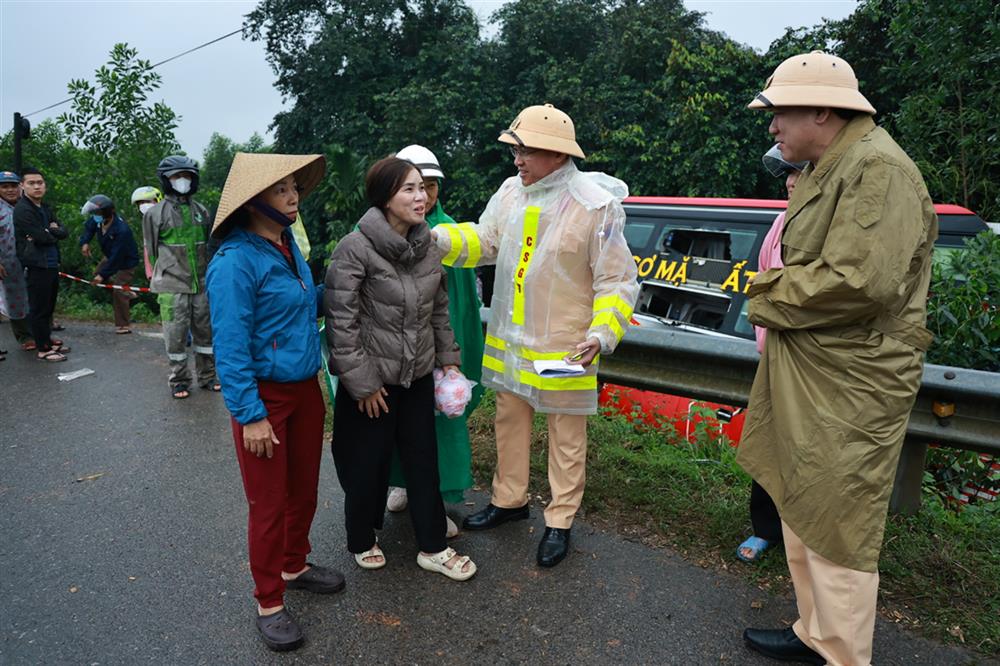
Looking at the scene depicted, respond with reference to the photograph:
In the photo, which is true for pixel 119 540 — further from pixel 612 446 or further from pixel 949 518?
pixel 949 518

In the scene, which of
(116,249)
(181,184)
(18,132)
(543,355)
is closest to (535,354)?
(543,355)

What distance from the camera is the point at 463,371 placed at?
12.3 ft

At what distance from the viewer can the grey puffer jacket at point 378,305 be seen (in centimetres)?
290

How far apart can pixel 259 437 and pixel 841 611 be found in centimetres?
208

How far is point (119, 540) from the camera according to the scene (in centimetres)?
341

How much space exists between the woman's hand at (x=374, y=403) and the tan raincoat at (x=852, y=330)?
5.15 feet

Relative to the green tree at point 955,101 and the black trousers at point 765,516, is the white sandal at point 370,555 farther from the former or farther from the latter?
the green tree at point 955,101

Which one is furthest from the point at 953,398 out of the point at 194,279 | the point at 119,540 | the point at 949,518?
the point at 194,279

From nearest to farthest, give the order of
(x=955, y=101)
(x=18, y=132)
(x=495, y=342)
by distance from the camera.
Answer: (x=495, y=342), (x=955, y=101), (x=18, y=132)

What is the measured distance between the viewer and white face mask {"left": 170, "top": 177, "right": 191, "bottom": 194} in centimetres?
614

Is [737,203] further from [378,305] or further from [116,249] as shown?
[116,249]

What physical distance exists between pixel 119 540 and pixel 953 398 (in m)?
3.84

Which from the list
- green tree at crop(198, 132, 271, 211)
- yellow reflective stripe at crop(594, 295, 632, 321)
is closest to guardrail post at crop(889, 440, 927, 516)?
yellow reflective stripe at crop(594, 295, 632, 321)

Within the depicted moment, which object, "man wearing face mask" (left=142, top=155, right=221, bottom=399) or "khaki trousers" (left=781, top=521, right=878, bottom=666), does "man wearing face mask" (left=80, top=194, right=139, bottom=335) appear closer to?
"man wearing face mask" (left=142, top=155, right=221, bottom=399)
